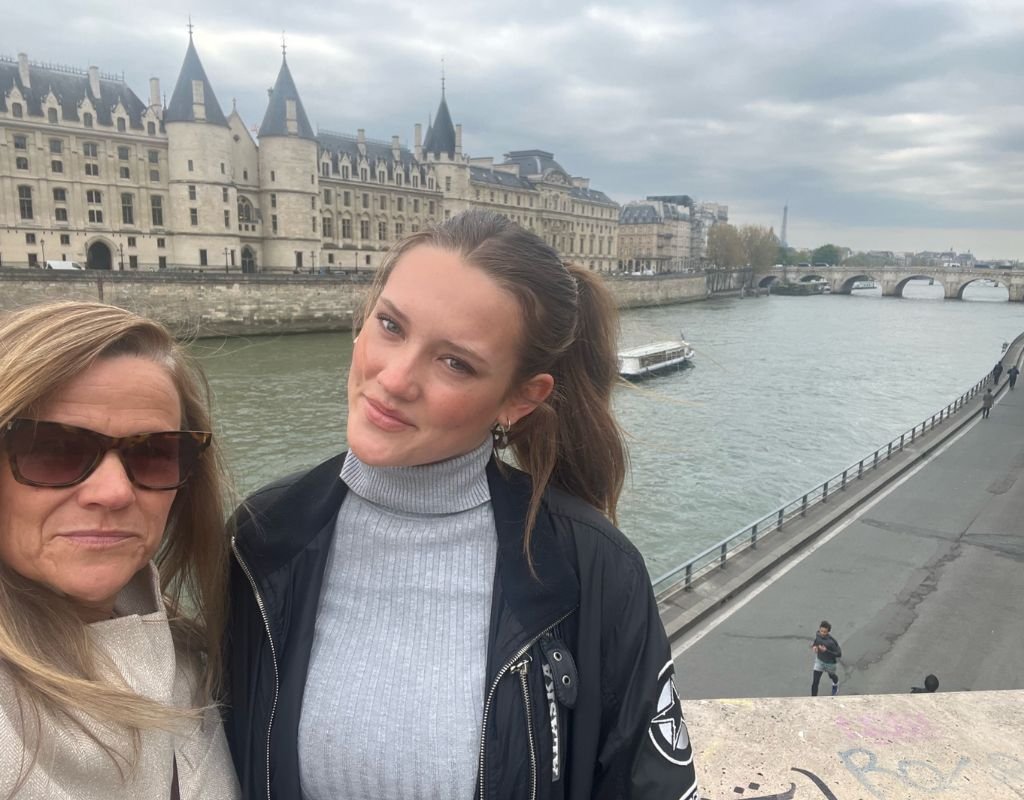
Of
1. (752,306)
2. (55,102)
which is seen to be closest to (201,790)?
(55,102)

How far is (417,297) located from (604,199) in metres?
79.4

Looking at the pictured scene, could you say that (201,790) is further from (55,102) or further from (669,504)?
(55,102)

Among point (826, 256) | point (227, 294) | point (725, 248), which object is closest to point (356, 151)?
point (227, 294)

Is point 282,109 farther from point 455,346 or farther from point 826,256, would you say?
point 826,256

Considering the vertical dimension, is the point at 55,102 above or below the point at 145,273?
above

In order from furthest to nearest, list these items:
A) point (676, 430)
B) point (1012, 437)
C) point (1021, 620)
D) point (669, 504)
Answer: point (676, 430) → point (1012, 437) → point (669, 504) → point (1021, 620)

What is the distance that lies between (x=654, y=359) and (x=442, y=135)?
35.4 meters

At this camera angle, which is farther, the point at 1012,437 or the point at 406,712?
the point at 1012,437

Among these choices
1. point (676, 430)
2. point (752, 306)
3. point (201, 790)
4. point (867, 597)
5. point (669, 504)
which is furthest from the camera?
point (752, 306)

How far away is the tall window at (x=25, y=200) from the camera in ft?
116

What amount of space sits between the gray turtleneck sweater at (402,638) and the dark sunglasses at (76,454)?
0.33 meters

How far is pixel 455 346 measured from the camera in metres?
1.25

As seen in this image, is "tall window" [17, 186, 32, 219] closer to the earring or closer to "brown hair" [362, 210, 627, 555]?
"brown hair" [362, 210, 627, 555]

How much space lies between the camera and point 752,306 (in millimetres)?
67000
